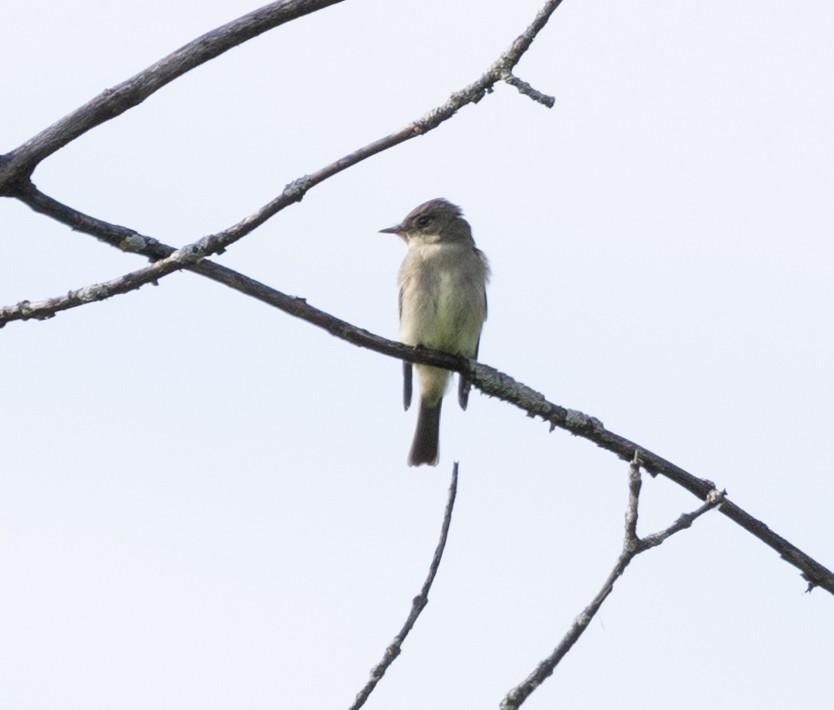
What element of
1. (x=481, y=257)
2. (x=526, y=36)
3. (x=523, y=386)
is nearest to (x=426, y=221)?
(x=481, y=257)

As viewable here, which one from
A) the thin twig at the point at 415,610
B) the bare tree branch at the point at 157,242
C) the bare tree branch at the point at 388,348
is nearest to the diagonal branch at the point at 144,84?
the bare tree branch at the point at 157,242

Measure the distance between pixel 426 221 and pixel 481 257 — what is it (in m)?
0.50

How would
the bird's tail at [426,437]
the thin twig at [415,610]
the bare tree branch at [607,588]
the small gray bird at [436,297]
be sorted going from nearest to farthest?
the bare tree branch at [607,588], the thin twig at [415,610], the small gray bird at [436,297], the bird's tail at [426,437]

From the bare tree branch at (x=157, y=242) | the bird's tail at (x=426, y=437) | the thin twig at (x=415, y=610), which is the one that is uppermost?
the bird's tail at (x=426, y=437)

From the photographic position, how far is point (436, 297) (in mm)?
8570

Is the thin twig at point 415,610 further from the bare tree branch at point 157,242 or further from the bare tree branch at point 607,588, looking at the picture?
the bare tree branch at point 157,242

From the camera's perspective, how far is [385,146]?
3.85 m

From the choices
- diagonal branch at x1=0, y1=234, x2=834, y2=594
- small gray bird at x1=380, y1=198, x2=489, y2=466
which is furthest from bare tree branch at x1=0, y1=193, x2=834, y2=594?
small gray bird at x1=380, y1=198, x2=489, y2=466

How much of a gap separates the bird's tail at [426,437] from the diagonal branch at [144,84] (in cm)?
619

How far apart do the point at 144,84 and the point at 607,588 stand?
67.8 inches

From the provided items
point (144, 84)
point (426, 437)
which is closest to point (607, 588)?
point (144, 84)

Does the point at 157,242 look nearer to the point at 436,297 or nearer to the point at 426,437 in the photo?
the point at 436,297

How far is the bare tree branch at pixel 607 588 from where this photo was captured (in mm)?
3242

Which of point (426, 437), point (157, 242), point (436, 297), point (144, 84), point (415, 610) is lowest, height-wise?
point (415, 610)
